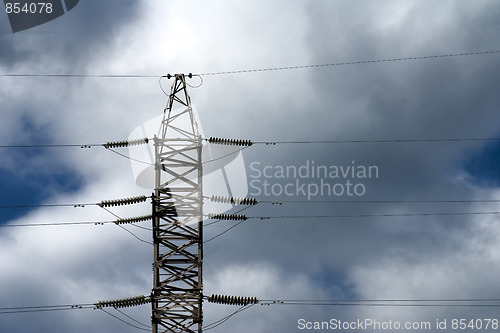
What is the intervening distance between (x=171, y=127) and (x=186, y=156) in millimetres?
1871

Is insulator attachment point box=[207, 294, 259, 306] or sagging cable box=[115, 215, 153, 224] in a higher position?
sagging cable box=[115, 215, 153, 224]

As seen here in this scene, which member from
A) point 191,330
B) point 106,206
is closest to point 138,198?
point 106,206

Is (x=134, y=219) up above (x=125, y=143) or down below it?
below

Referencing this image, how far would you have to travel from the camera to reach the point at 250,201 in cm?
4009

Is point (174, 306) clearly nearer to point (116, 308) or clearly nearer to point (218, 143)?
point (116, 308)

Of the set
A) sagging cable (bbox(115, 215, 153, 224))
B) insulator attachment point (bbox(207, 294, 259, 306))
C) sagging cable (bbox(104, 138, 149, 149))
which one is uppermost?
sagging cable (bbox(104, 138, 149, 149))

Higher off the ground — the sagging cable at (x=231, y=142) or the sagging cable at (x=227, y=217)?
the sagging cable at (x=231, y=142)

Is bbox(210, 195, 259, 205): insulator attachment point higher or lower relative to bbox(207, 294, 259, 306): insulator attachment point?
higher

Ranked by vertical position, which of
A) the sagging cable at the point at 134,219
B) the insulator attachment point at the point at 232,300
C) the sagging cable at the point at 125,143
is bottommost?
the insulator attachment point at the point at 232,300

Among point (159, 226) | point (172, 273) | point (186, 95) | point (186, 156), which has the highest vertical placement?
point (186, 95)

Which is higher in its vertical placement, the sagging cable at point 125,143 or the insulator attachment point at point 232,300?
the sagging cable at point 125,143

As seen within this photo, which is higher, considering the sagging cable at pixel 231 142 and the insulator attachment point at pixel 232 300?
the sagging cable at pixel 231 142

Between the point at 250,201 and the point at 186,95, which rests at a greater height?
the point at 186,95

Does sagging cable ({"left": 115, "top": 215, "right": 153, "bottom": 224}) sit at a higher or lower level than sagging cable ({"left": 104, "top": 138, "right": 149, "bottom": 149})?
lower
